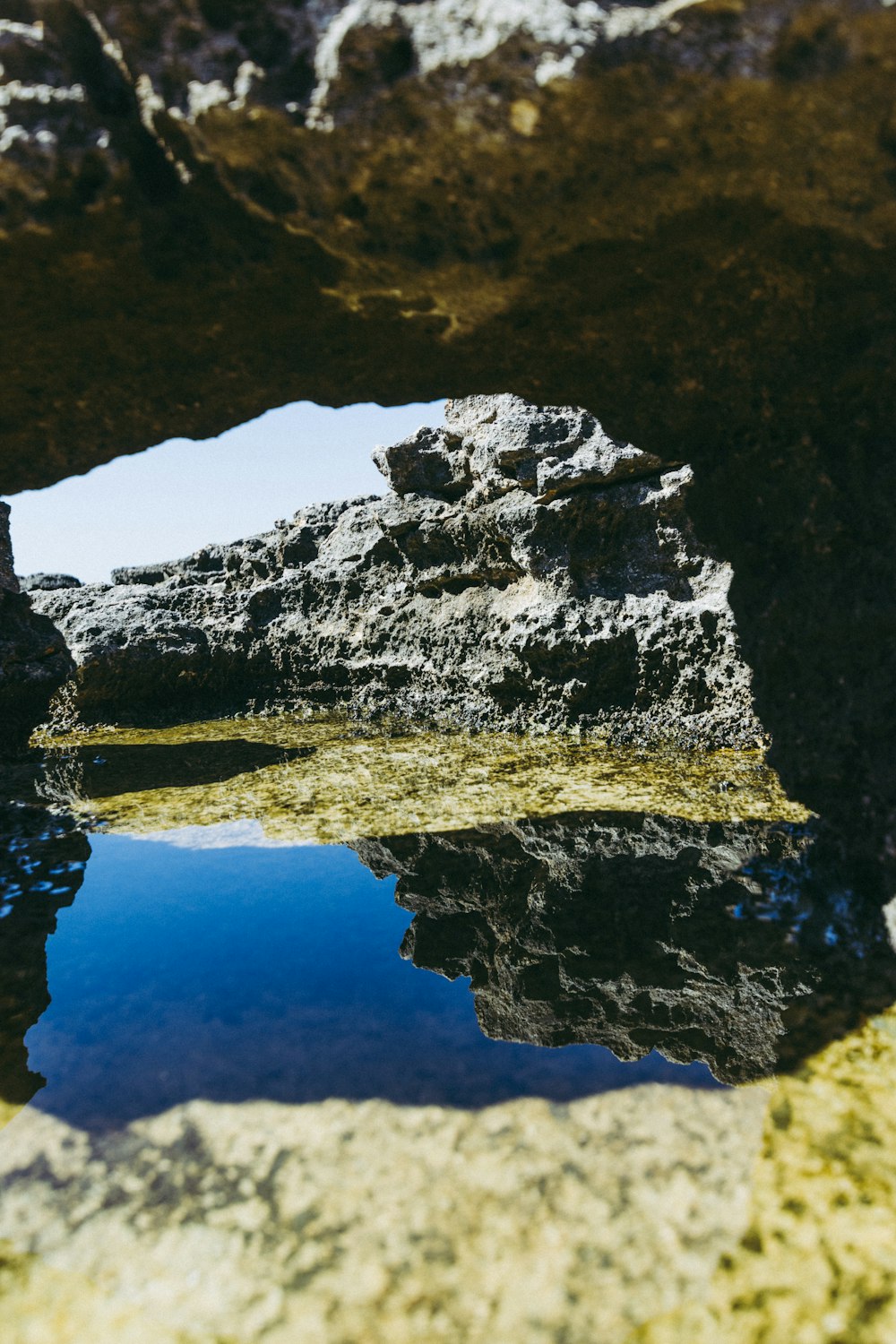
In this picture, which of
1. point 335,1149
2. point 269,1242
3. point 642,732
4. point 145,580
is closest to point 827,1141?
point 335,1149

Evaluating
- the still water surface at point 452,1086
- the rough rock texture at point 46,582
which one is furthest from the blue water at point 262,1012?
the rough rock texture at point 46,582

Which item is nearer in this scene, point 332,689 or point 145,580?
point 332,689

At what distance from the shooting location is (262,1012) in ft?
10.8

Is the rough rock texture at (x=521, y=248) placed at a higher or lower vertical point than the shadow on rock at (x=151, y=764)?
higher

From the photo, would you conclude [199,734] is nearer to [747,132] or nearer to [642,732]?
[642,732]

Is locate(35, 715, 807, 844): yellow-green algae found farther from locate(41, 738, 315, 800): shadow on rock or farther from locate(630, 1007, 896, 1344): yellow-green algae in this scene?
locate(630, 1007, 896, 1344): yellow-green algae

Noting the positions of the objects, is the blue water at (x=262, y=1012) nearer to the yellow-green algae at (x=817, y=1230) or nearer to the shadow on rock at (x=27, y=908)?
the shadow on rock at (x=27, y=908)

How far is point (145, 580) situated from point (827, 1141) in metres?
12.9

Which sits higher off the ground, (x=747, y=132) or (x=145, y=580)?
(x=747, y=132)

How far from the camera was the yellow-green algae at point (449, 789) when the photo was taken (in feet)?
18.2

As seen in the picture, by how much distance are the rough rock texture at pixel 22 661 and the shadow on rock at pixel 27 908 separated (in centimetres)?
211

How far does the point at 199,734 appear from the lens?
9.93 metres

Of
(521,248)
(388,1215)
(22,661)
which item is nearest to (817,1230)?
(388,1215)

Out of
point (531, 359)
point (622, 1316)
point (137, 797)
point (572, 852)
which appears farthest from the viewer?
point (137, 797)
